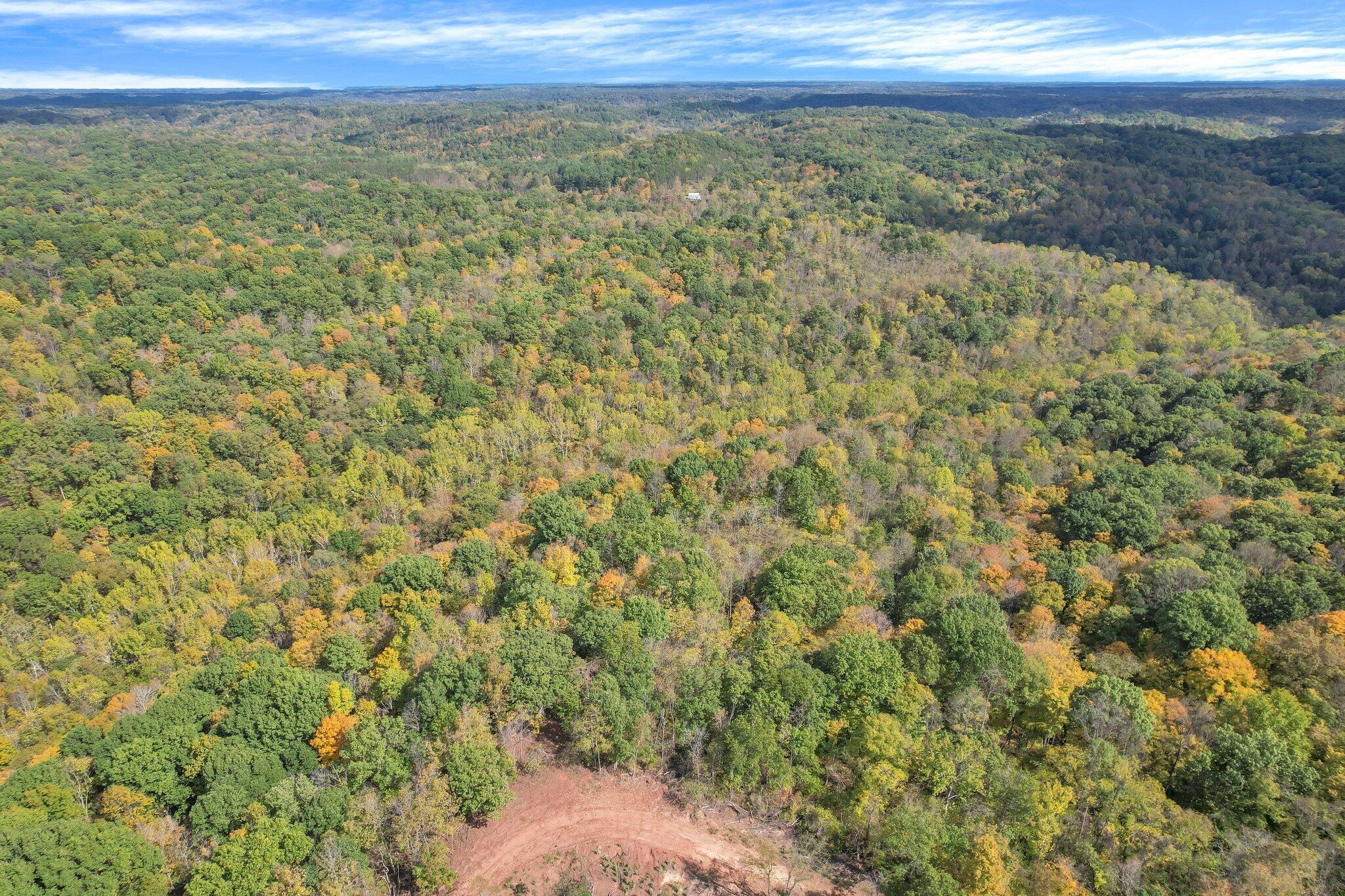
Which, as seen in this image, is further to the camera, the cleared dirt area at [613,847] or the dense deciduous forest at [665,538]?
the dense deciduous forest at [665,538]

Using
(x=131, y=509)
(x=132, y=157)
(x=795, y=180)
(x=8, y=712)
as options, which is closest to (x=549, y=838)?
(x=8, y=712)

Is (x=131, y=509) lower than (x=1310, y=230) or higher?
lower

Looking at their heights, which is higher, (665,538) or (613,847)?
(665,538)

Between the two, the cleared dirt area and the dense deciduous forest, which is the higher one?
the dense deciduous forest

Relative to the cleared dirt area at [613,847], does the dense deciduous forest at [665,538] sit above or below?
above

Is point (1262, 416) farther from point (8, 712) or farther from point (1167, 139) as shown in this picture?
point (1167, 139)
